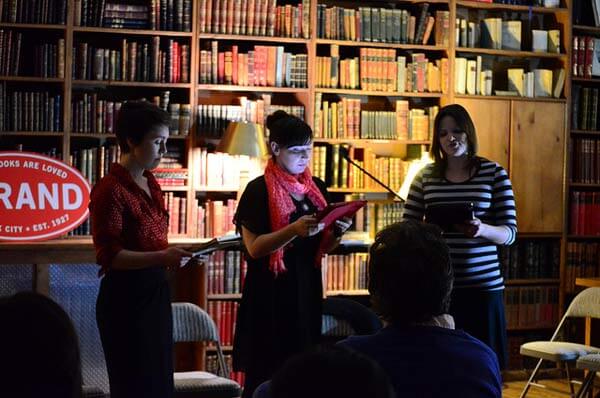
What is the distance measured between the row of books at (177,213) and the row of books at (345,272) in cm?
92

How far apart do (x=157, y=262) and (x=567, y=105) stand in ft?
13.9

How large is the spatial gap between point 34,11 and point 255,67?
4.34 feet

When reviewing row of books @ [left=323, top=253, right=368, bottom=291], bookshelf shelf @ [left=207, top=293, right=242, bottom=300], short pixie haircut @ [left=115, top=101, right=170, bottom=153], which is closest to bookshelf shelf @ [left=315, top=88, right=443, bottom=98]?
row of books @ [left=323, top=253, right=368, bottom=291]

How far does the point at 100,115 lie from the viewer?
5934 mm

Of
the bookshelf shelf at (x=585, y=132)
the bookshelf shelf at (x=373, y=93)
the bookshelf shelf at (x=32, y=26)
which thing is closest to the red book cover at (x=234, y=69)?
the bookshelf shelf at (x=373, y=93)

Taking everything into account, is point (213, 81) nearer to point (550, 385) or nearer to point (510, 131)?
point (510, 131)

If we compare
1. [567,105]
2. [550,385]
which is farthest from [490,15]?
[550,385]

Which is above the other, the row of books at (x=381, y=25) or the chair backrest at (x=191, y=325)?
the row of books at (x=381, y=25)

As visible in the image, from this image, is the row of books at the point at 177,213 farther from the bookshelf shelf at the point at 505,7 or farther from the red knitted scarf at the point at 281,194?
the red knitted scarf at the point at 281,194

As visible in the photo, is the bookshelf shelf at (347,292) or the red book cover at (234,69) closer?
the red book cover at (234,69)

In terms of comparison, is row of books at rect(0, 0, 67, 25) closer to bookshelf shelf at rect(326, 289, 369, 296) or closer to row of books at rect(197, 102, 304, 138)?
row of books at rect(197, 102, 304, 138)

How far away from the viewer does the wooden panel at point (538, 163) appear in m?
6.45

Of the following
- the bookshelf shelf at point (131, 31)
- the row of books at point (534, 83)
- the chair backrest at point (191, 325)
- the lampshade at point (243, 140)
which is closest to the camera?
the chair backrest at point (191, 325)

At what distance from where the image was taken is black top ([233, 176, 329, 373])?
11.4ft
